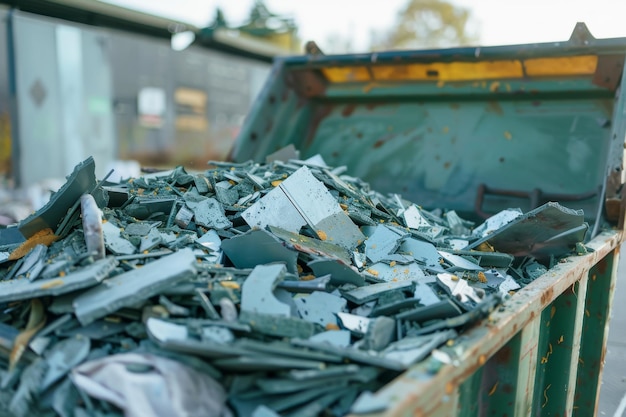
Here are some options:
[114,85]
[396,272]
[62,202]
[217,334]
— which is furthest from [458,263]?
[114,85]

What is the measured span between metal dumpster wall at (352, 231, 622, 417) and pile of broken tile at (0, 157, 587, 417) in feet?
0.31

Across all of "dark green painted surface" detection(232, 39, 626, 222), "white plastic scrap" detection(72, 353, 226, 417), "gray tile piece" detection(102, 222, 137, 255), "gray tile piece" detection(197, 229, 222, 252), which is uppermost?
"dark green painted surface" detection(232, 39, 626, 222)

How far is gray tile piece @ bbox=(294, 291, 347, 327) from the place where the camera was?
1637mm

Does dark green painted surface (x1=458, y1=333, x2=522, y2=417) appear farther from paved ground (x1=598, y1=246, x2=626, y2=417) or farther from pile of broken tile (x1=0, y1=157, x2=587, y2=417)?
paved ground (x1=598, y1=246, x2=626, y2=417)

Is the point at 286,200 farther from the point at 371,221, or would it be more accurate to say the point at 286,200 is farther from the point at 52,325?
the point at 52,325

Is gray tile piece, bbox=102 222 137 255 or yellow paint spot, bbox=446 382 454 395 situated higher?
gray tile piece, bbox=102 222 137 255

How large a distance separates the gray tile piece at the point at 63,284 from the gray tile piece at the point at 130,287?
37 millimetres

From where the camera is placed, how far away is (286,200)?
7.76ft

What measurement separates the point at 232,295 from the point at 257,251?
0.38m

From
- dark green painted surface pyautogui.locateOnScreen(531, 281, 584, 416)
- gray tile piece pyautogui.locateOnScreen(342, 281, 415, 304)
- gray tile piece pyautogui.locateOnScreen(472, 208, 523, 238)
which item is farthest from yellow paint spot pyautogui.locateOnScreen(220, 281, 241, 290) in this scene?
gray tile piece pyautogui.locateOnScreen(472, 208, 523, 238)

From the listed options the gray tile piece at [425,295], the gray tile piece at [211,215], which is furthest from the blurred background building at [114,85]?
the gray tile piece at [425,295]

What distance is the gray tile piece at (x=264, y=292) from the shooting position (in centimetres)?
156

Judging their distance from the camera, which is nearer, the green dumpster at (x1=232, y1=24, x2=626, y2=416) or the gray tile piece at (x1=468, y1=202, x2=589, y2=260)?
the green dumpster at (x1=232, y1=24, x2=626, y2=416)

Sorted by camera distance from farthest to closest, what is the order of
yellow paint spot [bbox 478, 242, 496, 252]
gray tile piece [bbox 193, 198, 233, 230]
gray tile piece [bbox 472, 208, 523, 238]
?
1. gray tile piece [bbox 472, 208, 523, 238]
2. yellow paint spot [bbox 478, 242, 496, 252]
3. gray tile piece [bbox 193, 198, 233, 230]
